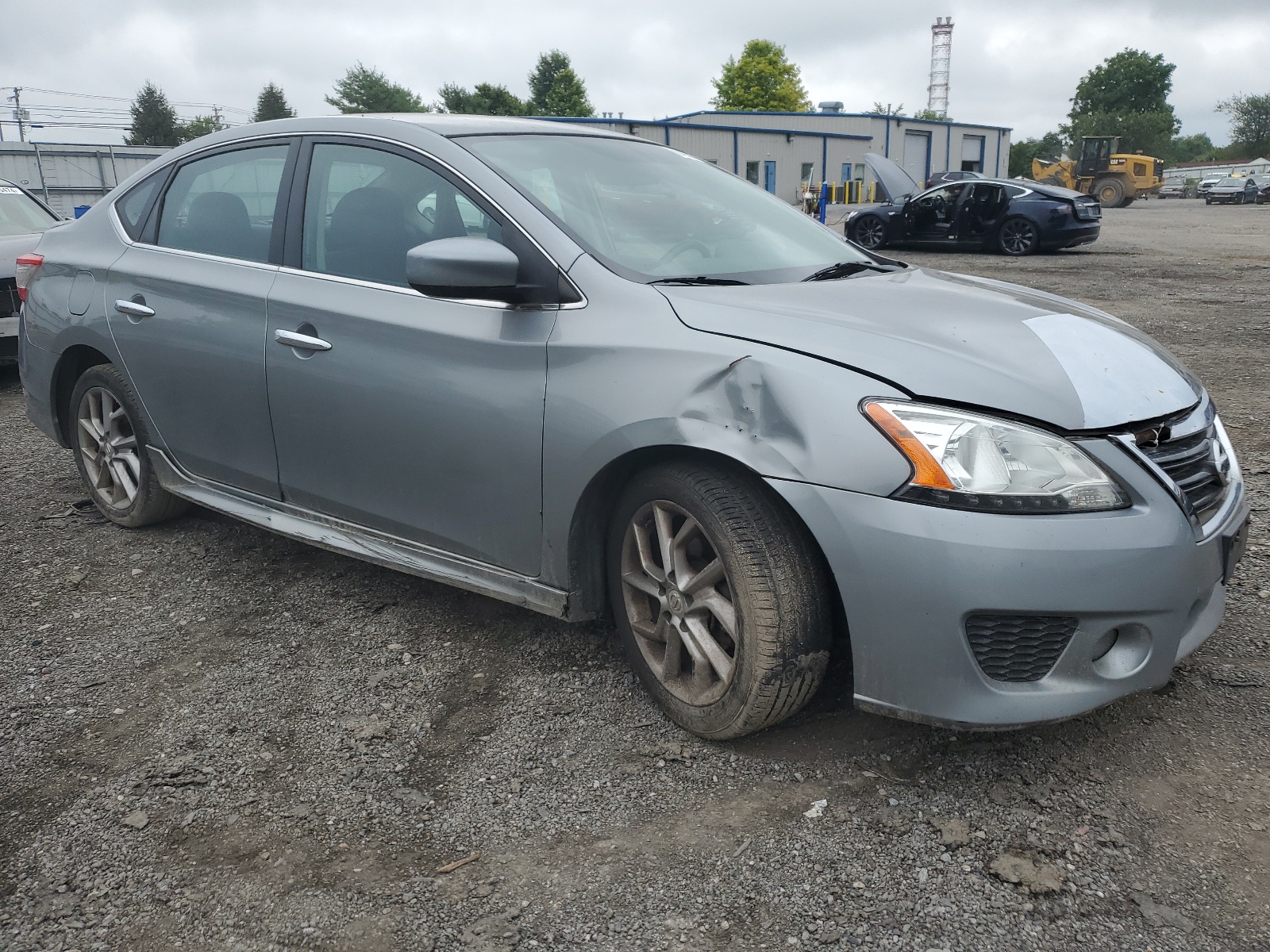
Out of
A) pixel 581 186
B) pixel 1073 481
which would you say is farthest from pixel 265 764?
pixel 1073 481

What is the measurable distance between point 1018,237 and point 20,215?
1498 cm

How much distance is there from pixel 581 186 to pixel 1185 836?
2271 millimetres

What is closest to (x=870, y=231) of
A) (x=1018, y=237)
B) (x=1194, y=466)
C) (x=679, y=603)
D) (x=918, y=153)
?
(x=1018, y=237)

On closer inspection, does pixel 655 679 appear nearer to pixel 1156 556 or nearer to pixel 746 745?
pixel 746 745

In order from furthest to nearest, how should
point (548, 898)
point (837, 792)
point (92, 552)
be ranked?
point (92, 552) < point (837, 792) < point (548, 898)

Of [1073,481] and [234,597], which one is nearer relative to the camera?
[1073,481]

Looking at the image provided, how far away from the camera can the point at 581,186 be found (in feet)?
9.92

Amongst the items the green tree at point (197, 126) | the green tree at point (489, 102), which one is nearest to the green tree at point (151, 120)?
the green tree at point (197, 126)

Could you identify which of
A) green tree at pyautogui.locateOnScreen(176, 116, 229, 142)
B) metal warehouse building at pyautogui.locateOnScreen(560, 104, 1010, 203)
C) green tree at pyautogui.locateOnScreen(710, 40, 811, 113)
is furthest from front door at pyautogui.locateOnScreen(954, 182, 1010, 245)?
green tree at pyautogui.locateOnScreen(176, 116, 229, 142)

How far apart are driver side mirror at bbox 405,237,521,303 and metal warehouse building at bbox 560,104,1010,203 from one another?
3403cm

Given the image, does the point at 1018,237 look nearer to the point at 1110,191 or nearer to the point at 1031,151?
the point at 1110,191

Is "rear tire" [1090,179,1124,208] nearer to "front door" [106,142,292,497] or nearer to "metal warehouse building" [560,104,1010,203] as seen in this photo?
"metal warehouse building" [560,104,1010,203]

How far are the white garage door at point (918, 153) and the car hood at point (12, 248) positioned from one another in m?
59.6

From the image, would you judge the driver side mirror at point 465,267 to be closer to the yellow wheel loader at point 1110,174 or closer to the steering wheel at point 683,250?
the steering wheel at point 683,250
